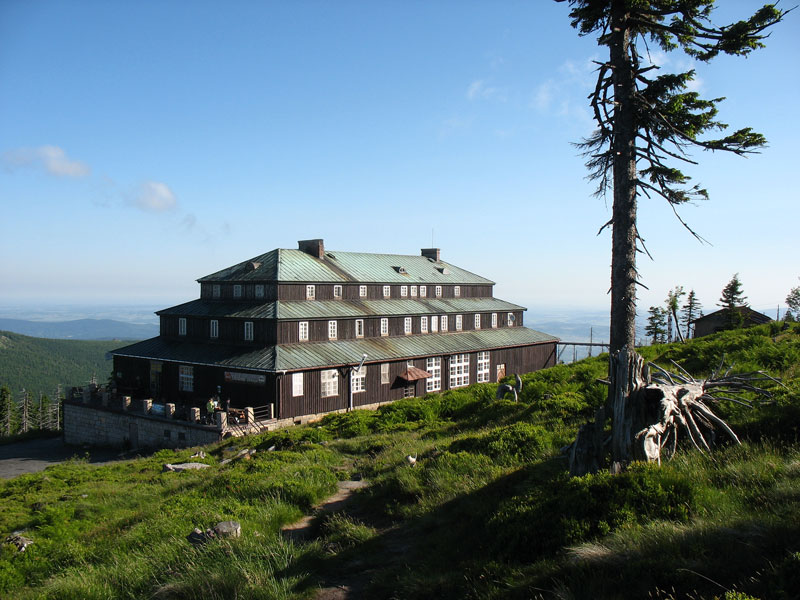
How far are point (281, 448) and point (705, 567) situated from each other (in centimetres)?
1971

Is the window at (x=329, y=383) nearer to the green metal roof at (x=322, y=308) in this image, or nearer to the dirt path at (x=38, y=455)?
the green metal roof at (x=322, y=308)

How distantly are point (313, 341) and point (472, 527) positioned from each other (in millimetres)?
30406

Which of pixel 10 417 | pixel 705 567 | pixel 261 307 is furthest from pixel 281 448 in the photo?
pixel 10 417

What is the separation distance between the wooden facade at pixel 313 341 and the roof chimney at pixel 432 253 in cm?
618

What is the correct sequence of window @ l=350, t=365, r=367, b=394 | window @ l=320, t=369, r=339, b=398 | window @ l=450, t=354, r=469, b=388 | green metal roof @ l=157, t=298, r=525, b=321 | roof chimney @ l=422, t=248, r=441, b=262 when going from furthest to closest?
roof chimney @ l=422, t=248, r=441, b=262
window @ l=450, t=354, r=469, b=388
green metal roof @ l=157, t=298, r=525, b=321
window @ l=350, t=365, r=367, b=394
window @ l=320, t=369, r=339, b=398

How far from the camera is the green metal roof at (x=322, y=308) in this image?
125ft

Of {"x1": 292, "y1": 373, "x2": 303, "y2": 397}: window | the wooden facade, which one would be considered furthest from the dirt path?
{"x1": 292, "y1": 373, "x2": 303, "y2": 397}: window

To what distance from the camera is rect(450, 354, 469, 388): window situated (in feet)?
150

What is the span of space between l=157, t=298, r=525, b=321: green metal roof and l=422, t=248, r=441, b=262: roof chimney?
740 cm

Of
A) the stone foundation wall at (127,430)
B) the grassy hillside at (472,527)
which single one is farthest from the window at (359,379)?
the grassy hillside at (472,527)

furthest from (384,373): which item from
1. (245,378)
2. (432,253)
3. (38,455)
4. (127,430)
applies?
(38,455)

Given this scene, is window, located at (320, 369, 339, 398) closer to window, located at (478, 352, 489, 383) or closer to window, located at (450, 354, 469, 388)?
window, located at (450, 354, 469, 388)

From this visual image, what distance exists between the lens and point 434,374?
44188mm

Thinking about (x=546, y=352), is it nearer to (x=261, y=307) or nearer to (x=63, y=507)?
(x=261, y=307)
